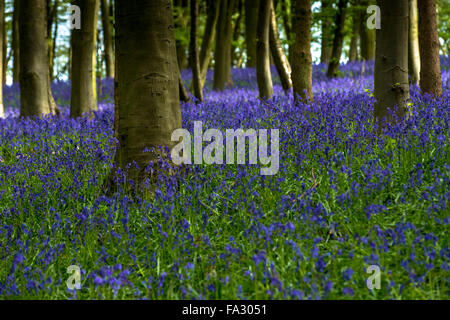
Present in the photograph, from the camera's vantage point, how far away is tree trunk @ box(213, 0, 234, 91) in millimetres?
13961

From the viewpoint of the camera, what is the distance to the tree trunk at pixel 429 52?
709 centimetres

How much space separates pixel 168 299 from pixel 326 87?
8.34 metres

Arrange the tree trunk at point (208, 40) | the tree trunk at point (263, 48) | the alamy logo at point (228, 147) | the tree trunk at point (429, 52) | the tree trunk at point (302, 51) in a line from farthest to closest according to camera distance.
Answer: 1. the tree trunk at point (208, 40)
2. the tree trunk at point (263, 48)
3. the tree trunk at point (302, 51)
4. the tree trunk at point (429, 52)
5. the alamy logo at point (228, 147)

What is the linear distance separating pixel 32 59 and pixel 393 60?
22.1 feet

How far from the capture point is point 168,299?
112 inches

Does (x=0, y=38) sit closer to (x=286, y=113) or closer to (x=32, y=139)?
(x=32, y=139)

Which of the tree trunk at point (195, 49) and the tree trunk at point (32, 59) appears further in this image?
Answer: the tree trunk at point (195, 49)

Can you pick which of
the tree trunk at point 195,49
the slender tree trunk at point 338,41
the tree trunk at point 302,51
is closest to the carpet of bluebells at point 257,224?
the tree trunk at point 302,51

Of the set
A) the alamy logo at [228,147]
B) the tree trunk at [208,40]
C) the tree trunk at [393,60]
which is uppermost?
the tree trunk at [208,40]

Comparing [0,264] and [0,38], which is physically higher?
[0,38]

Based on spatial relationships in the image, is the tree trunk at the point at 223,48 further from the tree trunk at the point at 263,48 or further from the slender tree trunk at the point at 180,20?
the tree trunk at the point at 263,48

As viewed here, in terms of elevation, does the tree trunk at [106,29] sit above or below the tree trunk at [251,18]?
below

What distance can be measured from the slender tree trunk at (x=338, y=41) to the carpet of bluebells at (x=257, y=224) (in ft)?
26.1
